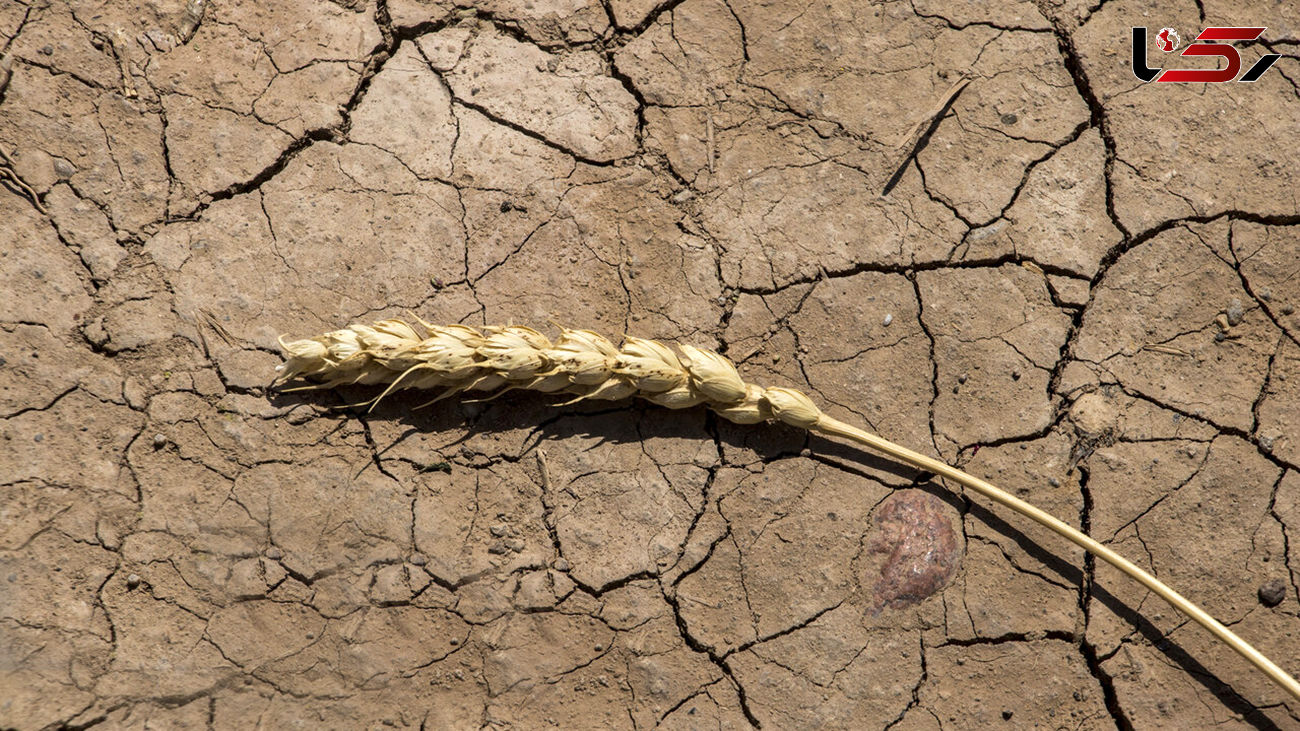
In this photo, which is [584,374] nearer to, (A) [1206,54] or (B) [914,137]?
(B) [914,137]

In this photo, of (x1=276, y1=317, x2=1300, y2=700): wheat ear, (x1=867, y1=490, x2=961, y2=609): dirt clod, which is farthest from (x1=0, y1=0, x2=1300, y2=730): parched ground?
(x1=276, y1=317, x2=1300, y2=700): wheat ear

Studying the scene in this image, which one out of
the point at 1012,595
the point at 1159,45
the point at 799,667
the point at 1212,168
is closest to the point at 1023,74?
the point at 1159,45

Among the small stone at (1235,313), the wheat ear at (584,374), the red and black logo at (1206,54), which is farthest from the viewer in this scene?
the red and black logo at (1206,54)

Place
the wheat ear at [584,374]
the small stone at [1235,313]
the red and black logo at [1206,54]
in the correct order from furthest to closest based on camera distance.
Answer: the red and black logo at [1206,54], the small stone at [1235,313], the wheat ear at [584,374]

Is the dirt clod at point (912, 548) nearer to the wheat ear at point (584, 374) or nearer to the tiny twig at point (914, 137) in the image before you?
the wheat ear at point (584, 374)

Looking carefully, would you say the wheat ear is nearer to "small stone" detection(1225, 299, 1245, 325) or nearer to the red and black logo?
"small stone" detection(1225, 299, 1245, 325)

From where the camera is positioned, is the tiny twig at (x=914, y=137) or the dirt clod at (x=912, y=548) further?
the tiny twig at (x=914, y=137)

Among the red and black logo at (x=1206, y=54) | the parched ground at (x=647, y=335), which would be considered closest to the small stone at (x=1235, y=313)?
the parched ground at (x=647, y=335)

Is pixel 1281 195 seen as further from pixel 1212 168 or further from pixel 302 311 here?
pixel 302 311
